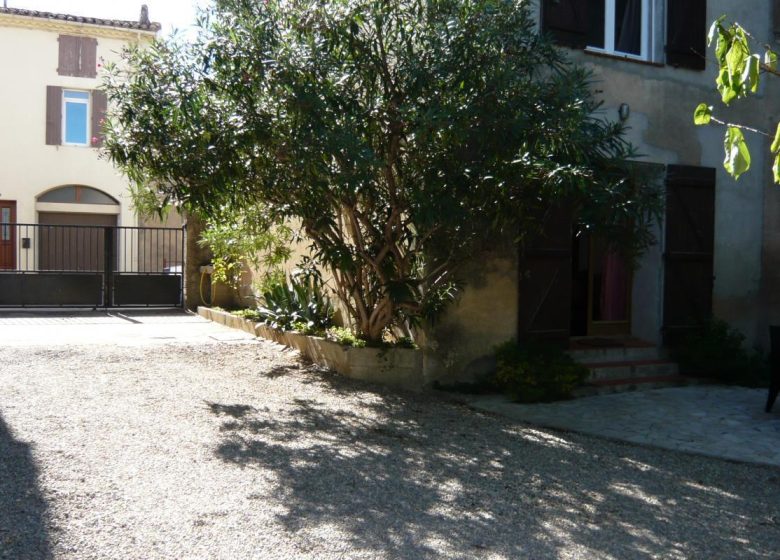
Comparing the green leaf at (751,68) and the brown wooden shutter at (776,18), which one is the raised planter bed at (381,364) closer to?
the green leaf at (751,68)

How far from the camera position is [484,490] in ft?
16.2

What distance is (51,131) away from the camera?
20422mm

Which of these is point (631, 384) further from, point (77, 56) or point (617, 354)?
point (77, 56)

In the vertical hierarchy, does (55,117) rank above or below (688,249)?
above

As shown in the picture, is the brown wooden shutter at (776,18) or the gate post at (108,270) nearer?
the brown wooden shutter at (776,18)

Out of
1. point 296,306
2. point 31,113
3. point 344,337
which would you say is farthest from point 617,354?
point 31,113

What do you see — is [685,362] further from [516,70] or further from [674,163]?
[516,70]

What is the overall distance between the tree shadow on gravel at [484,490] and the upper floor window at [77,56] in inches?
659

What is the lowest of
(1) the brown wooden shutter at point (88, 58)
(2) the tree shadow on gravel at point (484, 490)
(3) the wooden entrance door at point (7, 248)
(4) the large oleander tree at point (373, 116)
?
(2) the tree shadow on gravel at point (484, 490)

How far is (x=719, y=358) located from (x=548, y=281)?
2.26 meters

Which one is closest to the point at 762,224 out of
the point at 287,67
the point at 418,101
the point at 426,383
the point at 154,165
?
the point at 426,383

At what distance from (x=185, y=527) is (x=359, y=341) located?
176 inches

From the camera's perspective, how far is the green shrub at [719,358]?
896cm

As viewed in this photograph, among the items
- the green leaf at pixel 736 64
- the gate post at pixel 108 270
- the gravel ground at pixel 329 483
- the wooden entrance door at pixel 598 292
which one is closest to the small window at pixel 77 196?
the gate post at pixel 108 270
